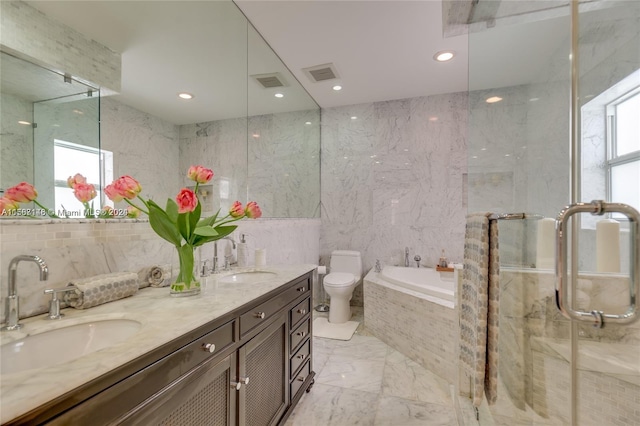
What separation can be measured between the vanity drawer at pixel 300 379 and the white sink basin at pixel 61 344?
3.79ft

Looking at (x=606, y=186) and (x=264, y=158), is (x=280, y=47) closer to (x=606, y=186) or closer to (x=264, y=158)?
(x=264, y=158)

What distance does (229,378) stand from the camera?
3.78ft

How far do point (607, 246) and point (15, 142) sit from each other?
6.51 feet

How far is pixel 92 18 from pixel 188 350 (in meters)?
1.31

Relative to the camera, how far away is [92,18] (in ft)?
3.70

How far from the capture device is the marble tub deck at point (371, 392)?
181cm

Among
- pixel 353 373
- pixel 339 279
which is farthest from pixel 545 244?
pixel 339 279

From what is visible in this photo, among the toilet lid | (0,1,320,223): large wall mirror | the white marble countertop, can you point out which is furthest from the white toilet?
the white marble countertop

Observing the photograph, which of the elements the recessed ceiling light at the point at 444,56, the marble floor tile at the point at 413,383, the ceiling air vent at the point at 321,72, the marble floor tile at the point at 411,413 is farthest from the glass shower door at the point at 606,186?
the ceiling air vent at the point at 321,72

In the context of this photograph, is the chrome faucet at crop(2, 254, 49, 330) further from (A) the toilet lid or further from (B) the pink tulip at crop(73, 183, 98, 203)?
(A) the toilet lid

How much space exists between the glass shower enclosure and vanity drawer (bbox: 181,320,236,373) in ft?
3.91

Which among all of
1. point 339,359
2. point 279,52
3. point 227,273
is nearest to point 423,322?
point 339,359

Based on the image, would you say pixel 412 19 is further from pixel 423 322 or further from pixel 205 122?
pixel 423 322

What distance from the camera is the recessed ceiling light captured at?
2623 mm
